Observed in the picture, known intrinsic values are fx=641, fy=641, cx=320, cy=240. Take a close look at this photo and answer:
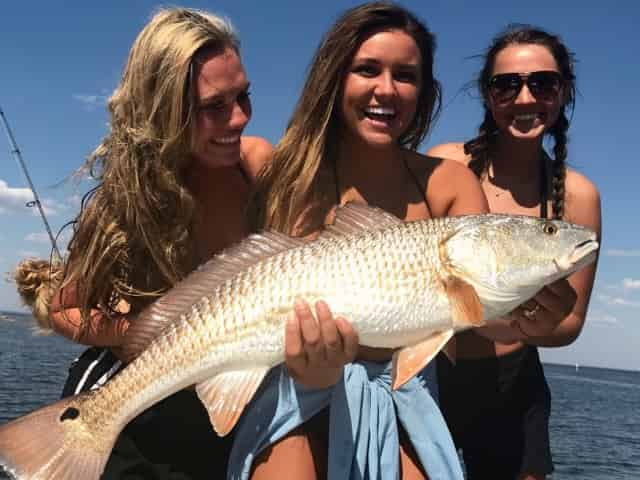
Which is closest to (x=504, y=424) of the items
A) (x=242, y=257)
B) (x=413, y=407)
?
(x=413, y=407)

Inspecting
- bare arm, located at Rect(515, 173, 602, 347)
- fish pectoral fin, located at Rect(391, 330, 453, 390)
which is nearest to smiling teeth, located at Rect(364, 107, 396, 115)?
bare arm, located at Rect(515, 173, 602, 347)

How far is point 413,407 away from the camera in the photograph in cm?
391

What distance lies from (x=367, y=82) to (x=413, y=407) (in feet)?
6.97

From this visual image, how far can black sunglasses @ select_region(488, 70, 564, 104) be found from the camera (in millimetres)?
5277

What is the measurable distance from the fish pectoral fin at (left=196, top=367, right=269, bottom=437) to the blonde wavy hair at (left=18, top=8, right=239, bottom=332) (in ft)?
3.30

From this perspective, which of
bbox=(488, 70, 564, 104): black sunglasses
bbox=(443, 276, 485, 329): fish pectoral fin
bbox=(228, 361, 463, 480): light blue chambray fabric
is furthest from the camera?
bbox=(488, 70, 564, 104): black sunglasses

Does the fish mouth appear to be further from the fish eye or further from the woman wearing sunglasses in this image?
the woman wearing sunglasses

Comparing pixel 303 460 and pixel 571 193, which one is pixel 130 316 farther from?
pixel 571 193

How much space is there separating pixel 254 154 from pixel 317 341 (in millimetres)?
1967

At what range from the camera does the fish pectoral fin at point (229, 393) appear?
11.4 feet

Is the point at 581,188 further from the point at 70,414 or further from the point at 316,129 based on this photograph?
the point at 70,414

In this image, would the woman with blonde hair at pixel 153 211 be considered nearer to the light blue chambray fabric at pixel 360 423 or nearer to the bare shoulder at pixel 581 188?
the light blue chambray fabric at pixel 360 423

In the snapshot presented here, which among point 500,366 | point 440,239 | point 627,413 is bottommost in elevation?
point 627,413

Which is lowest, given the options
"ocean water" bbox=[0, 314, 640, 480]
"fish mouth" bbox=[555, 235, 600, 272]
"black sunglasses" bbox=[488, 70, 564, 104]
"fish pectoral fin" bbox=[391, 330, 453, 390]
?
"ocean water" bbox=[0, 314, 640, 480]
